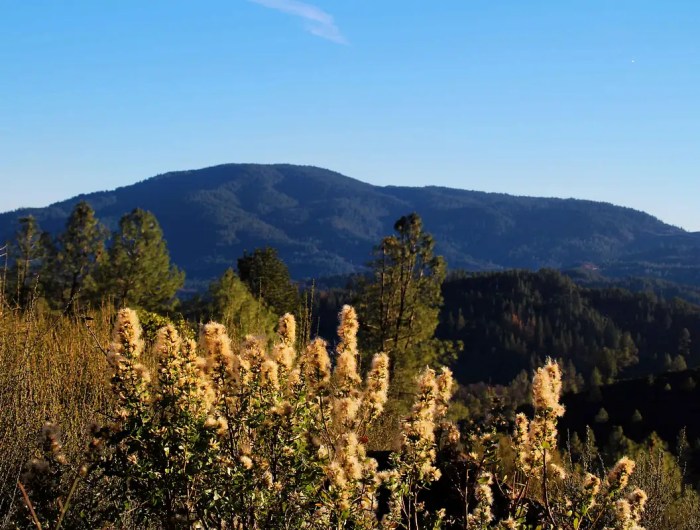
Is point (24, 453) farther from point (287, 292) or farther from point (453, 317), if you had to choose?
point (453, 317)

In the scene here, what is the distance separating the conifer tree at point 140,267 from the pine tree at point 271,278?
15.5ft

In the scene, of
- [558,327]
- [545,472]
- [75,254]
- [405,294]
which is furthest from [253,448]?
[558,327]

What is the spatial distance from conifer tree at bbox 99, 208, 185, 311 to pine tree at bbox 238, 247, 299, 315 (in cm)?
472

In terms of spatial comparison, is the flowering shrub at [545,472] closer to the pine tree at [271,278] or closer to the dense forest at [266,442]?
the dense forest at [266,442]

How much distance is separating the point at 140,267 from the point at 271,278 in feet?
27.4

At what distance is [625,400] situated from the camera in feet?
264

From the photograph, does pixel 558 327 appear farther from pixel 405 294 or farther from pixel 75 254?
pixel 405 294

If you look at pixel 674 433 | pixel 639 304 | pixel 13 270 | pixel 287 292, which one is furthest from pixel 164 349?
pixel 639 304

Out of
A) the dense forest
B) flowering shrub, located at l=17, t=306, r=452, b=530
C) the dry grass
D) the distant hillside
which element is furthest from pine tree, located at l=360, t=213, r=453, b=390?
the distant hillside

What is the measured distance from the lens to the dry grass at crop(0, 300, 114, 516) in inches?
210

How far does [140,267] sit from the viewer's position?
120ft

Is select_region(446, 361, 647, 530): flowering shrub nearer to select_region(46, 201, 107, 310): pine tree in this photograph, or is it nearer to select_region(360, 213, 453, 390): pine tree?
select_region(360, 213, 453, 390): pine tree

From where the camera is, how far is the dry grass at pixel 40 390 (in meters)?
5.34

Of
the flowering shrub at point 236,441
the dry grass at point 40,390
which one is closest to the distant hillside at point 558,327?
the dry grass at point 40,390
